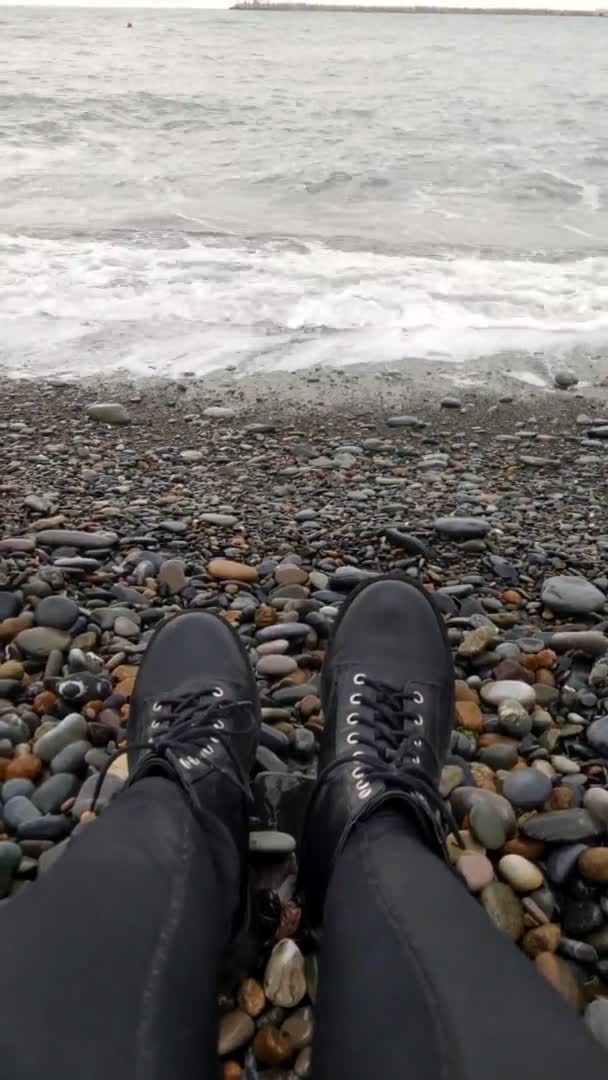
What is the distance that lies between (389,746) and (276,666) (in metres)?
0.45

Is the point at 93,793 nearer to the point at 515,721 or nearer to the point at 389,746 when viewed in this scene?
the point at 389,746

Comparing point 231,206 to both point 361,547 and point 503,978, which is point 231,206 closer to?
point 361,547

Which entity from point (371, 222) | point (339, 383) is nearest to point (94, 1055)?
point (339, 383)

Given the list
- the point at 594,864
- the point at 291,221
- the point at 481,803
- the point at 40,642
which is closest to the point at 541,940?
the point at 594,864

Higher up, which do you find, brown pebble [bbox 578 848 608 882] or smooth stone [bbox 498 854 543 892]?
brown pebble [bbox 578 848 608 882]

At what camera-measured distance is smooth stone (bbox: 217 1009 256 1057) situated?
130 centimetres

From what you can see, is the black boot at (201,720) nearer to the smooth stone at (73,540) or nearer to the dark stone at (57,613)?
the dark stone at (57,613)

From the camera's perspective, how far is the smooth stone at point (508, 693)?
198cm

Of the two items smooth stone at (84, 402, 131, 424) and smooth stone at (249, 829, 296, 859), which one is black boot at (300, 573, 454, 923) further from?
smooth stone at (84, 402, 131, 424)

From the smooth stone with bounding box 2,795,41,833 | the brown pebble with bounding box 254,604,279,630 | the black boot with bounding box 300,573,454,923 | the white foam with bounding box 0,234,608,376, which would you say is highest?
the black boot with bounding box 300,573,454,923

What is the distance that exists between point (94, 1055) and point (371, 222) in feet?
27.4

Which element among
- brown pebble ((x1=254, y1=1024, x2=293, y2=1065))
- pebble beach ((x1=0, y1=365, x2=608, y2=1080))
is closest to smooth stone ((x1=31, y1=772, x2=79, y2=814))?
pebble beach ((x1=0, y1=365, x2=608, y2=1080))

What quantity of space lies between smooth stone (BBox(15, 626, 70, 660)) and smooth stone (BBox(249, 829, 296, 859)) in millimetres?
806

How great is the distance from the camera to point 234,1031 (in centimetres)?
132
